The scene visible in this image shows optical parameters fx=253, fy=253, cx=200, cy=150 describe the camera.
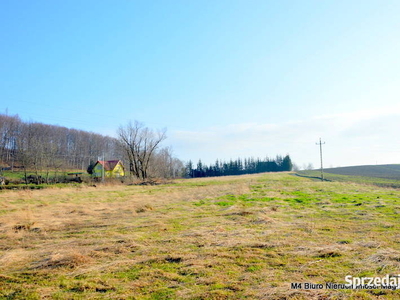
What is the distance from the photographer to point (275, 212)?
10672mm

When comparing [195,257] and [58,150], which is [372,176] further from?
[58,150]

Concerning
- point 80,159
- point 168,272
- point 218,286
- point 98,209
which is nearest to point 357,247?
point 218,286

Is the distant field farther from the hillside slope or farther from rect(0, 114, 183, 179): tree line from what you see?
rect(0, 114, 183, 179): tree line

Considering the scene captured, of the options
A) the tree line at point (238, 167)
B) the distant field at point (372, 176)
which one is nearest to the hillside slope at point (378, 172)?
the distant field at point (372, 176)

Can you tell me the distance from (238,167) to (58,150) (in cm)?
8639

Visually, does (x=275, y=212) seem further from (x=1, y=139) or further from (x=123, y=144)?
(x=1, y=139)

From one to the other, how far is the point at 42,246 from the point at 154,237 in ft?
9.23

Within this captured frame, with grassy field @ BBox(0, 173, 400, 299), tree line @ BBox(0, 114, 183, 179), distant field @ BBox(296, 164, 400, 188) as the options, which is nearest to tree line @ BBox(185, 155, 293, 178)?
tree line @ BBox(0, 114, 183, 179)

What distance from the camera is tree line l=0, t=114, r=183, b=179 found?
139 feet

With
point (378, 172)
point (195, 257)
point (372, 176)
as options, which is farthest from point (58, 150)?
point (378, 172)

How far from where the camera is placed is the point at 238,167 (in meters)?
127

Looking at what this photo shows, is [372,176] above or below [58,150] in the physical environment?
below

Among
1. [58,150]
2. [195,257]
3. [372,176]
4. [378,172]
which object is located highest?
[58,150]

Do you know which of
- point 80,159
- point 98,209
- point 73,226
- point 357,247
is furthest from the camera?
point 80,159
